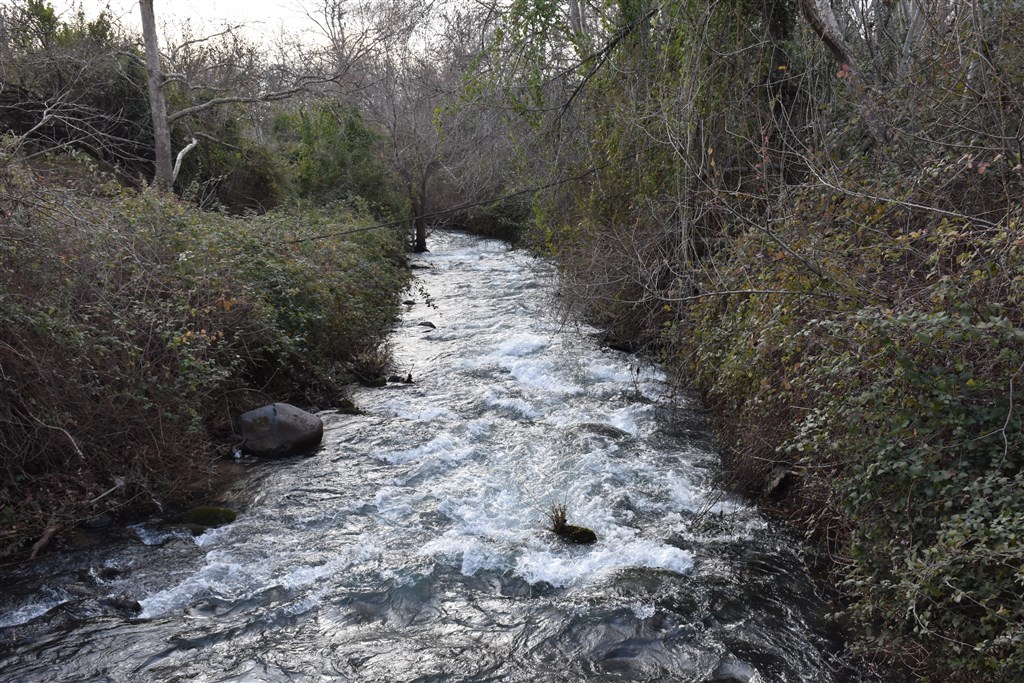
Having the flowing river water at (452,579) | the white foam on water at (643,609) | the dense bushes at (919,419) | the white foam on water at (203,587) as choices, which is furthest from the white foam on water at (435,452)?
the dense bushes at (919,419)

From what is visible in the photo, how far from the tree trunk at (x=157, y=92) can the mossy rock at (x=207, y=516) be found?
31.3ft

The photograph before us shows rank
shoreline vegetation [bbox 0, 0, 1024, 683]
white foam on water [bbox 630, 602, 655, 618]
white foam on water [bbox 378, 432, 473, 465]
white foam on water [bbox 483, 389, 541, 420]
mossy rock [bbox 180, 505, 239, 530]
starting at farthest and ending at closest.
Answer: white foam on water [bbox 483, 389, 541, 420], white foam on water [bbox 378, 432, 473, 465], mossy rock [bbox 180, 505, 239, 530], white foam on water [bbox 630, 602, 655, 618], shoreline vegetation [bbox 0, 0, 1024, 683]

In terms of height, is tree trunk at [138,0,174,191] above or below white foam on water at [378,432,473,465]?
above

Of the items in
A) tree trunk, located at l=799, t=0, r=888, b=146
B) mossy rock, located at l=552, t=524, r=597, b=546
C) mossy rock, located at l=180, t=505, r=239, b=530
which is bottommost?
mossy rock, located at l=180, t=505, r=239, b=530

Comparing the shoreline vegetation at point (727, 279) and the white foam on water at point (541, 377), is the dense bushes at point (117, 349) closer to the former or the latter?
the shoreline vegetation at point (727, 279)

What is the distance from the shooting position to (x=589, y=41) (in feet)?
31.1

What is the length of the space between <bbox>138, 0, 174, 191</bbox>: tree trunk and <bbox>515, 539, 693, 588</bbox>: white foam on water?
1154cm

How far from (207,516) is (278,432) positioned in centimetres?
176

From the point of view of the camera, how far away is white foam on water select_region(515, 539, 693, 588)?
562cm

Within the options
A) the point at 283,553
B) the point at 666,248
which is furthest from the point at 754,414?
the point at 283,553

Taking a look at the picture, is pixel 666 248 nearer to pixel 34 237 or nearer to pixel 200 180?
pixel 34 237

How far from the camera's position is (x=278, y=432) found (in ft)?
26.6

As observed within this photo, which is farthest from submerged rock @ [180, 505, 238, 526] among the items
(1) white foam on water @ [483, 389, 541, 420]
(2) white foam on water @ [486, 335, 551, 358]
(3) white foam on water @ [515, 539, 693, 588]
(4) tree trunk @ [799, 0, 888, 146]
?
(4) tree trunk @ [799, 0, 888, 146]

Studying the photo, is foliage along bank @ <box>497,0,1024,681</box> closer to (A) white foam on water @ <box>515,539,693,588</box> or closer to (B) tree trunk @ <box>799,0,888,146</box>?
(B) tree trunk @ <box>799,0,888,146</box>
